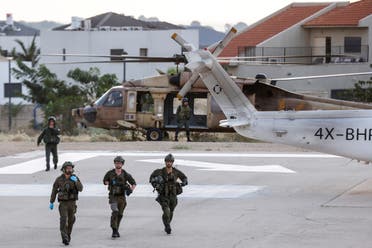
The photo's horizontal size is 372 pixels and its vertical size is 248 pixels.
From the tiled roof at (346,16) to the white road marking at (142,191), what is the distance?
27566 millimetres

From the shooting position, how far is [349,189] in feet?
70.0

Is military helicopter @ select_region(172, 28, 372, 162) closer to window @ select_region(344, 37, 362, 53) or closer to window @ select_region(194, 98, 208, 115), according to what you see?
window @ select_region(194, 98, 208, 115)

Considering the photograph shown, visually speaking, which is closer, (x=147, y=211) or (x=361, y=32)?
(x=147, y=211)

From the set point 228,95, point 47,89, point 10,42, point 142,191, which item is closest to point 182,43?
point 228,95

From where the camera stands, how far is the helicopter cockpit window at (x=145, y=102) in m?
34.9

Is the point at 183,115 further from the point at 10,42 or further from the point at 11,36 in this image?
the point at 11,36

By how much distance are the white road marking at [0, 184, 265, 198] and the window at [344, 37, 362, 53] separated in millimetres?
27019

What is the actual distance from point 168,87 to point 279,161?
784cm

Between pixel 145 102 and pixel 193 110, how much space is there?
194 cm

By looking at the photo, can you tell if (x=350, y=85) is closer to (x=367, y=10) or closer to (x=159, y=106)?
(x=367, y=10)

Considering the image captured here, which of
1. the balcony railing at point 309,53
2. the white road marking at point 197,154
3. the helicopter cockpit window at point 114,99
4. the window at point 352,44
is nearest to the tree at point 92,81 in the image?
the balcony railing at point 309,53

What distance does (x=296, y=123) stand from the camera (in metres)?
20.3

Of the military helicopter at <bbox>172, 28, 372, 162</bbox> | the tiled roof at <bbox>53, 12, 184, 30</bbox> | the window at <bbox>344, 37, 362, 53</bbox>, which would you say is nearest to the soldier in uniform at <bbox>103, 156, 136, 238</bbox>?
the military helicopter at <bbox>172, 28, 372, 162</bbox>

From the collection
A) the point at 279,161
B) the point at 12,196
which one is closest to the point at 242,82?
the point at 279,161
